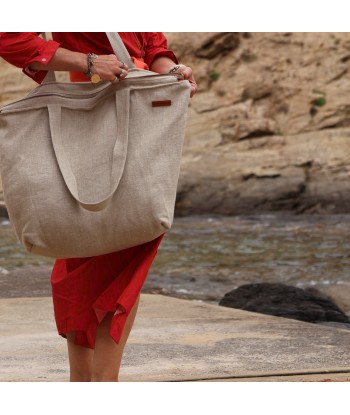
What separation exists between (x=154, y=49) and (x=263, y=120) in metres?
15.6

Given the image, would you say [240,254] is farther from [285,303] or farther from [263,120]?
[263,120]

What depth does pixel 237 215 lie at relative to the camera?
54.2ft

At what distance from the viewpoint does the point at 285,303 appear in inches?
256

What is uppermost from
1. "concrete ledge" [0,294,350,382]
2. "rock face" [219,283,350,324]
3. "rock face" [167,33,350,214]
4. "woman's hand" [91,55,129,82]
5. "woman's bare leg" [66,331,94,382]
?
"woman's hand" [91,55,129,82]

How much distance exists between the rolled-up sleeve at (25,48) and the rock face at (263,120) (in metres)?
14.0

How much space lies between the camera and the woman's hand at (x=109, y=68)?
2.57m

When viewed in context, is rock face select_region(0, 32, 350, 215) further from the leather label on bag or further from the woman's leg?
the leather label on bag

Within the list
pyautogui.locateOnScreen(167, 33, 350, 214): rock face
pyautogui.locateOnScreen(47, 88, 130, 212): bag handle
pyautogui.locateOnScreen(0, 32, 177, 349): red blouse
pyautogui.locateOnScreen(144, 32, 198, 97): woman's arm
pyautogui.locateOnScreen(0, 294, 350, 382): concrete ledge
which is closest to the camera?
pyautogui.locateOnScreen(47, 88, 130, 212): bag handle

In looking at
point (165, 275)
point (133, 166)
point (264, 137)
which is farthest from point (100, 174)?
point (264, 137)

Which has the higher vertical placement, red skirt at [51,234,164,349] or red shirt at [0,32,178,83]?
red shirt at [0,32,178,83]

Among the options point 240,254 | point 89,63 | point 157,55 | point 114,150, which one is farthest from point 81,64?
point 240,254

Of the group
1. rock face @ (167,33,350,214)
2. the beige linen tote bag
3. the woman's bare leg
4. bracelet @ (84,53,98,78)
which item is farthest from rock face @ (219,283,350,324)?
rock face @ (167,33,350,214)

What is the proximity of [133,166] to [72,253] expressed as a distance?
0.29m

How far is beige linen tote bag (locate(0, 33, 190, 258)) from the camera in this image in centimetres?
257
